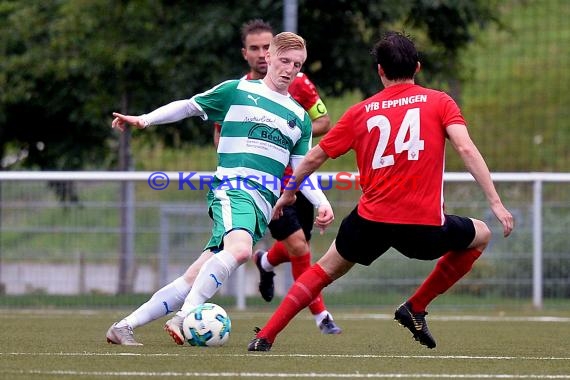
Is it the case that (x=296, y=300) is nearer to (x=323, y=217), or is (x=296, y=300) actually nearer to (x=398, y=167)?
(x=323, y=217)

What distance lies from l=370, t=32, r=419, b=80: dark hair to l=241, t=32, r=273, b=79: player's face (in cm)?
196

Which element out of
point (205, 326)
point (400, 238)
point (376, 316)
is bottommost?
point (376, 316)

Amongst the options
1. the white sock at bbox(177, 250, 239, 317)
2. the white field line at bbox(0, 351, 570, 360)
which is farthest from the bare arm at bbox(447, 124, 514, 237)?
A: the white sock at bbox(177, 250, 239, 317)

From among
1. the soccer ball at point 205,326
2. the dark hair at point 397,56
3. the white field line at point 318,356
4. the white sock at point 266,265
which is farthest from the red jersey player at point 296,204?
the white field line at point 318,356

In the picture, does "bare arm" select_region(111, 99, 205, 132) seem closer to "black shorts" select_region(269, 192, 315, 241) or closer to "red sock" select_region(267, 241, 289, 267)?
"black shorts" select_region(269, 192, 315, 241)

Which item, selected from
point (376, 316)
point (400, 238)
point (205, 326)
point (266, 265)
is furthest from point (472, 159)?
point (376, 316)

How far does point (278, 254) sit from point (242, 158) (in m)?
2.30

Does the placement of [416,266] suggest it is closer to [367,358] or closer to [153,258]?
[153,258]

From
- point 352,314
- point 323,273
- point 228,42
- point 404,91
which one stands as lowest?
point 352,314

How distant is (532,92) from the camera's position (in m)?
23.8

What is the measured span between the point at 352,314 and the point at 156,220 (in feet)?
7.27

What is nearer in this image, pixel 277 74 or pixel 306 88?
pixel 277 74

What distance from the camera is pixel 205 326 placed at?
6.88 meters

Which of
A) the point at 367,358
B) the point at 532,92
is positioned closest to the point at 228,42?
the point at 367,358
